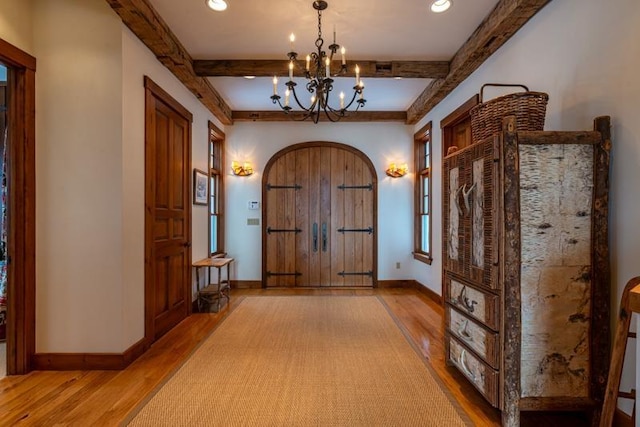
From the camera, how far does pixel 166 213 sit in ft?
11.0

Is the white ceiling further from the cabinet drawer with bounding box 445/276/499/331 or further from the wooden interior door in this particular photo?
the cabinet drawer with bounding box 445/276/499/331

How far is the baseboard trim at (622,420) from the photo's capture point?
1706 mm

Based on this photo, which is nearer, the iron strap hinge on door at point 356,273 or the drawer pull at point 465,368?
the drawer pull at point 465,368

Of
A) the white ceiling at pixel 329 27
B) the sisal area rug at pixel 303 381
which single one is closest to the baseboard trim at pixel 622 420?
the sisal area rug at pixel 303 381

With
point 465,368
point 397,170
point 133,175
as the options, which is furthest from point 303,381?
Result: point 397,170

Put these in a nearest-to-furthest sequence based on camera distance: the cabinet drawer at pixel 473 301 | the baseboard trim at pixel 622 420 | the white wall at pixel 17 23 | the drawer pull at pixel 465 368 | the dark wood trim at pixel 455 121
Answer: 1. the baseboard trim at pixel 622 420
2. the cabinet drawer at pixel 473 301
3. the drawer pull at pixel 465 368
4. the white wall at pixel 17 23
5. the dark wood trim at pixel 455 121

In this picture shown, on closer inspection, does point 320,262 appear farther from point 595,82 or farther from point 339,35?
point 595,82

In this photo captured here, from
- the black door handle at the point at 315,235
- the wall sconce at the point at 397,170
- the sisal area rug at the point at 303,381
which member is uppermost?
the wall sconce at the point at 397,170

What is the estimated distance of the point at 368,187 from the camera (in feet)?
17.9

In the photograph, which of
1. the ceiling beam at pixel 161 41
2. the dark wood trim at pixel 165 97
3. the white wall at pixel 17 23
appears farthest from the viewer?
the dark wood trim at pixel 165 97

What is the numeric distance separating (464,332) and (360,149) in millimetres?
3688

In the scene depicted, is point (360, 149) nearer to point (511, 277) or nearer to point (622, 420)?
point (511, 277)

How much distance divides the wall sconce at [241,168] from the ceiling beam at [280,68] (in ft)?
6.09

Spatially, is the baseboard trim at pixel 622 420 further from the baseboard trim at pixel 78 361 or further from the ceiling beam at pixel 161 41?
the ceiling beam at pixel 161 41
